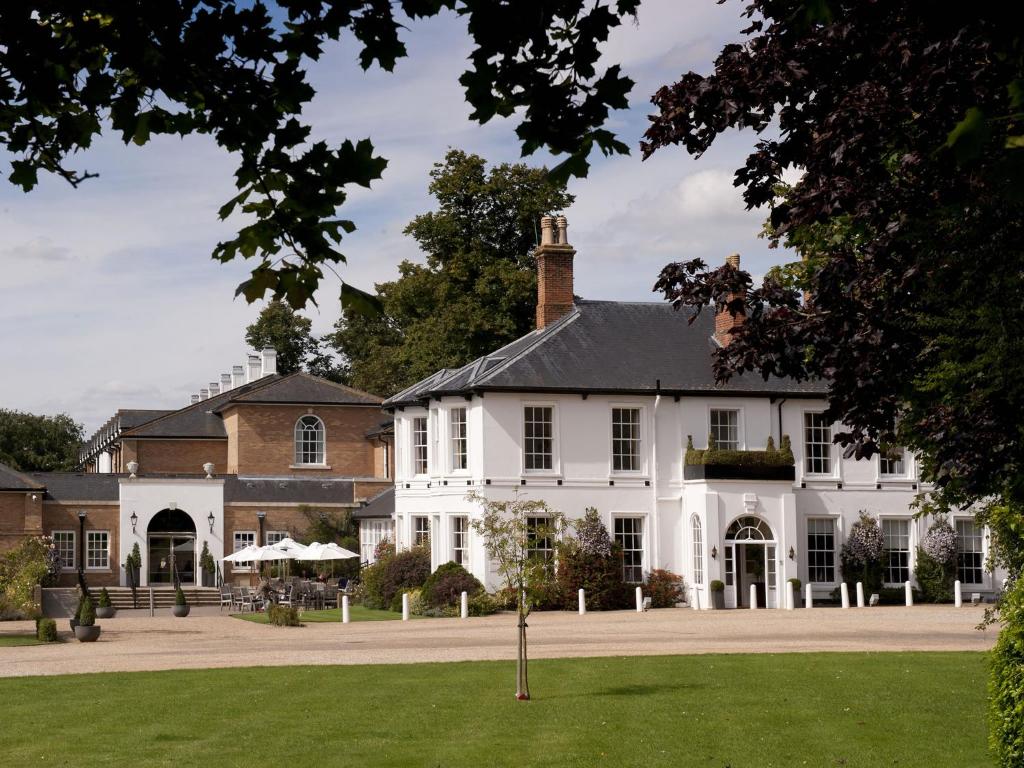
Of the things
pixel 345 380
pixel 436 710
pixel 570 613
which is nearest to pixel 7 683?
pixel 436 710

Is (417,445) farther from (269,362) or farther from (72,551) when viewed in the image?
(269,362)

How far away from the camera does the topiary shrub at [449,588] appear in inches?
1359

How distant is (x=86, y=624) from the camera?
27.7m

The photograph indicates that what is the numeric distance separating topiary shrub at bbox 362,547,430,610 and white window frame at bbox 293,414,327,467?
15418 mm

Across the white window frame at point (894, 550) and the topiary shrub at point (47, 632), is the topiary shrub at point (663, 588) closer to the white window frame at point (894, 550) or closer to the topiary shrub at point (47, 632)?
the white window frame at point (894, 550)

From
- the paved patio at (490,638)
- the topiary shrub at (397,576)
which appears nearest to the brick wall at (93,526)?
the paved patio at (490,638)

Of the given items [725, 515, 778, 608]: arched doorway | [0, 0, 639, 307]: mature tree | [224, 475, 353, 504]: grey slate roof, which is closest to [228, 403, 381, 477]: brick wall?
[224, 475, 353, 504]: grey slate roof

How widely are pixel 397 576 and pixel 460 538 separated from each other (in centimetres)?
216

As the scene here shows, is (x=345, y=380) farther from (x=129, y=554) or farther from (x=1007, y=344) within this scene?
(x=1007, y=344)

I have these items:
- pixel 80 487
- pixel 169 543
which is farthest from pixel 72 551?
pixel 169 543

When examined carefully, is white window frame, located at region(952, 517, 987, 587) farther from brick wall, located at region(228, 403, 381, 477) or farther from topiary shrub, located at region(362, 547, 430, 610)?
brick wall, located at region(228, 403, 381, 477)

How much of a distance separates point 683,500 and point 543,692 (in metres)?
20.6

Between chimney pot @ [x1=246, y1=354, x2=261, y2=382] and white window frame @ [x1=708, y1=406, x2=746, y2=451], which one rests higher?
chimney pot @ [x1=246, y1=354, x2=261, y2=382]

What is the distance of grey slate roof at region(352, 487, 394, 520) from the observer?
1725 inches
